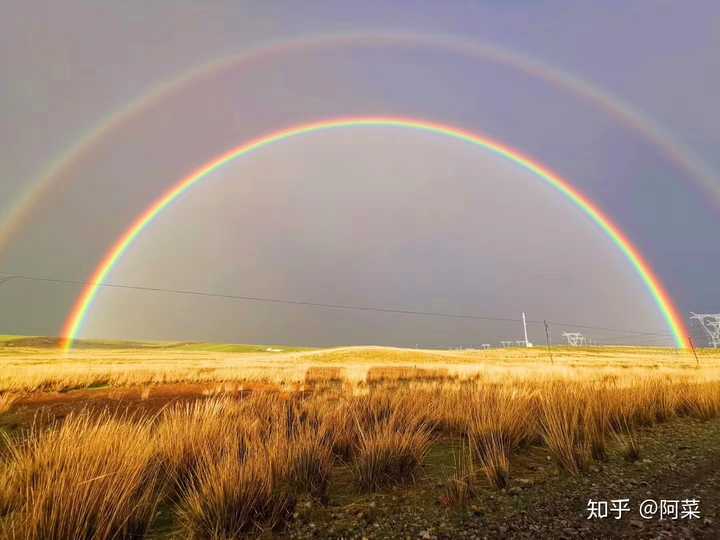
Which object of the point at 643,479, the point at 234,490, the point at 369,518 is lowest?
the point at 643,479

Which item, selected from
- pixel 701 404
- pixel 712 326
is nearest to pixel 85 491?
pixel 701 404

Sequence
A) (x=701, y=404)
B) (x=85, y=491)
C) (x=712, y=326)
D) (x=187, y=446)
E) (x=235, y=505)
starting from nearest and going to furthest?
(x=85, y=491), (x=235, y=505), (x=187, y=446), (x=701, y=404), (x=712, y=326)

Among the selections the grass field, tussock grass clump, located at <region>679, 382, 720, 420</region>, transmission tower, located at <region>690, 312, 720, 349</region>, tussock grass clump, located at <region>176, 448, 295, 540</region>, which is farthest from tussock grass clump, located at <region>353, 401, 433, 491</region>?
transmission tower, located at <region>690, 312, 720, 349</region>

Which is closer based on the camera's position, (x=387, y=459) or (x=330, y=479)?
(x=330, y=479)

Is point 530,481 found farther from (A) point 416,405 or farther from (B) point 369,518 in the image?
(A) point 416,405

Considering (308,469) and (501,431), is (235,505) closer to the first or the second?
(308,469)

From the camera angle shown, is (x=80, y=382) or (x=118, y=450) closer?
(x=118, y=450)

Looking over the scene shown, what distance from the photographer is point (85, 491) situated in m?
3.35

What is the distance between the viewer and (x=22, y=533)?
3.04 metres

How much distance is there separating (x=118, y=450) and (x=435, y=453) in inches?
177

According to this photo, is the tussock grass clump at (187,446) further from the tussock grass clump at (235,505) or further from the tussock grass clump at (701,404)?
the tussock grass clump at (701,404)

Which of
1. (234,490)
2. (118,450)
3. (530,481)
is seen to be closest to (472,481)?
(530,481)

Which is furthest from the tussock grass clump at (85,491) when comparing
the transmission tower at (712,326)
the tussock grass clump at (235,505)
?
the transmission tower at (712,326)

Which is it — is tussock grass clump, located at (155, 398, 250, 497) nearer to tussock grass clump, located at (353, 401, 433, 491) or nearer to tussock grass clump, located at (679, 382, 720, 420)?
tussock grass clump, located at (353, 401, 433, 491)
